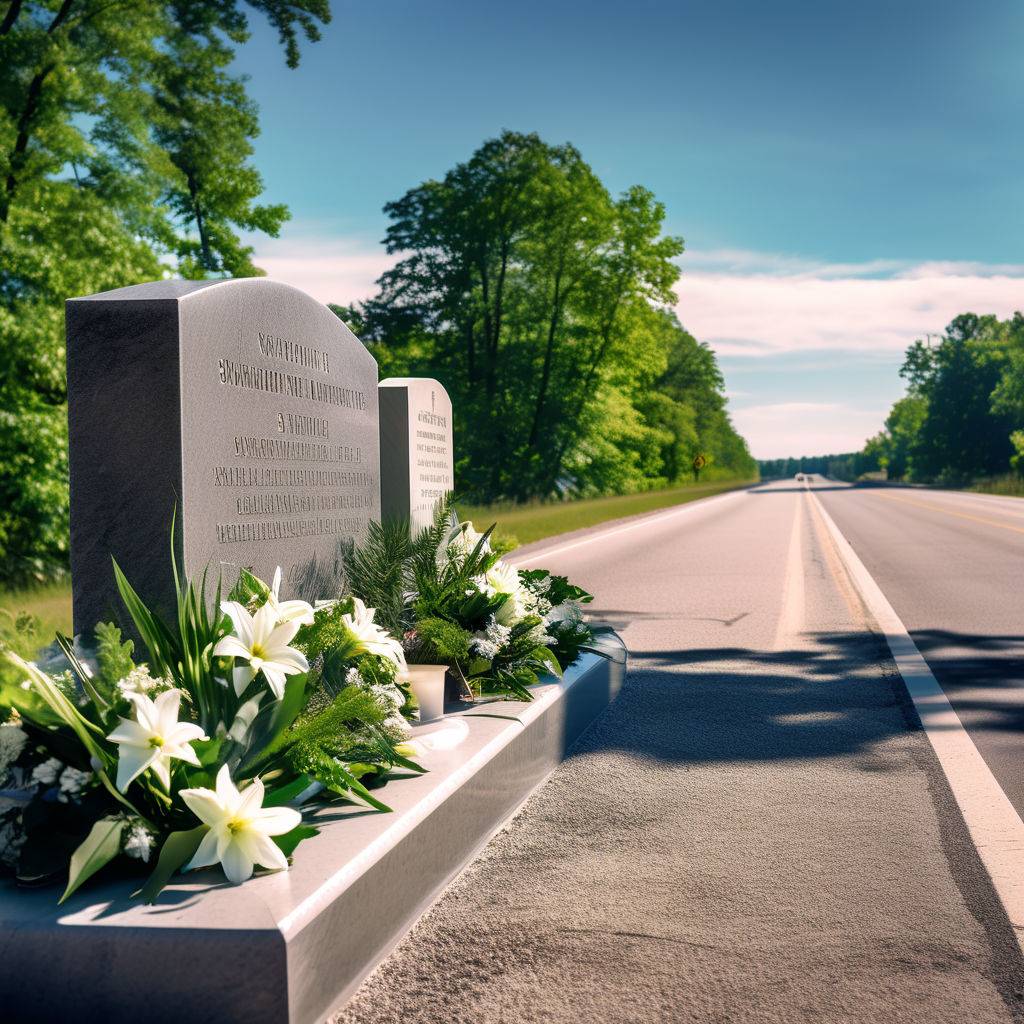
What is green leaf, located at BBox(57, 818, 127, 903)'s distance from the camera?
8.89 feet

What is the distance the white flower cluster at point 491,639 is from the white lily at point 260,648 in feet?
7.04

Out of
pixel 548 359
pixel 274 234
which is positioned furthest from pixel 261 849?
pixel 548 359

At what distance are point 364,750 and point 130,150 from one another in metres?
22.3

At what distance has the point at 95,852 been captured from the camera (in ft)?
9.07

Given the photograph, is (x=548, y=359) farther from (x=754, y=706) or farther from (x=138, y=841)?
(x=138, y=841)

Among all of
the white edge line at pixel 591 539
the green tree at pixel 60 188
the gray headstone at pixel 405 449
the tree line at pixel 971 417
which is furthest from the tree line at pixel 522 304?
the tree line at pixel 971 417

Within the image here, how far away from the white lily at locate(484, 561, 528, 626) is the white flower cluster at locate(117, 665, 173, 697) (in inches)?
108

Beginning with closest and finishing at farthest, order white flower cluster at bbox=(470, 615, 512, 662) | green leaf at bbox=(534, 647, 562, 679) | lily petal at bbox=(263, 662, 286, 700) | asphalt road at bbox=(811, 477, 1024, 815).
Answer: lily petal at bbox=(263, 662, 286, 700) < white flower cluster at bbox=(470, 615, 512, 662) < green leaf at bbox=(534, 647, 562, 679) < asphalt road at bbox=(811, 477, 1024, 815)

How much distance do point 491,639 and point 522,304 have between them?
46973 millimetres

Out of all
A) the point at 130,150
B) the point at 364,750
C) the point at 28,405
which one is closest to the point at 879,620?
the point at 364,750

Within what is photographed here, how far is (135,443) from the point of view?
13.7ft

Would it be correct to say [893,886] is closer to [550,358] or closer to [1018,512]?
[1018,512]

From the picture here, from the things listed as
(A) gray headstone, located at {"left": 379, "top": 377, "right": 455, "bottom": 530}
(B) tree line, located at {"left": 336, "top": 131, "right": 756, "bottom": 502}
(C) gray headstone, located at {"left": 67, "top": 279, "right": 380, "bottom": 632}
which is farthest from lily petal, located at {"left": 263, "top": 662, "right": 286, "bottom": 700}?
(B) tree line, located at {"left": 336, "top": 131, "right": 756, "bottom": 502}

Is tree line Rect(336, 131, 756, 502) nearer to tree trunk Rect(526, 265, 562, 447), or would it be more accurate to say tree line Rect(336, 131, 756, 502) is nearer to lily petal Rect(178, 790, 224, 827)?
tree trunk Rect(526, 265, 562, 447)
